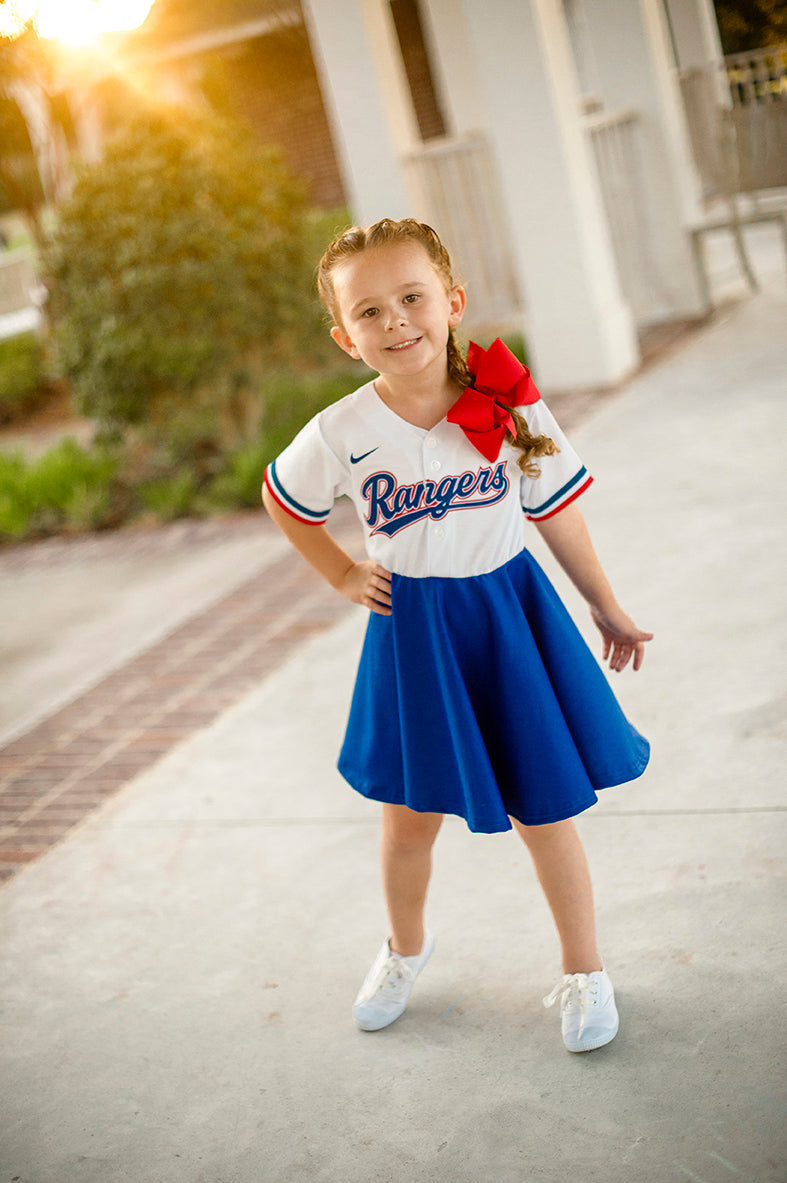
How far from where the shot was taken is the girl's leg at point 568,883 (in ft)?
6.93

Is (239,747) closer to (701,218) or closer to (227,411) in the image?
(227,411)

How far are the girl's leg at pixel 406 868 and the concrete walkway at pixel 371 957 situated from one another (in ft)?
0.52

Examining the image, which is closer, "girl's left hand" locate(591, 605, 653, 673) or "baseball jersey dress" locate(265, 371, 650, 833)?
"baseball jersey dress" locate(265, 371, 650, 833)

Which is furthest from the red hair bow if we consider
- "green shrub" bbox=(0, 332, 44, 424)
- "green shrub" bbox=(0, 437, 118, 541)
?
"green shrub" bbox=(0, 332, 44, 424)

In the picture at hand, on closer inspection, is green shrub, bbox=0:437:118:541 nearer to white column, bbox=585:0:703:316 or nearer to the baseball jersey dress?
white column, bbox=585:0:703:316

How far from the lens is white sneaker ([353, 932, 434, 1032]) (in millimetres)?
2334

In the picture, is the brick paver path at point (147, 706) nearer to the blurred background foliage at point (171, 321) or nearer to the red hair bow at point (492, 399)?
the blurred background foliage at point (171, 321)

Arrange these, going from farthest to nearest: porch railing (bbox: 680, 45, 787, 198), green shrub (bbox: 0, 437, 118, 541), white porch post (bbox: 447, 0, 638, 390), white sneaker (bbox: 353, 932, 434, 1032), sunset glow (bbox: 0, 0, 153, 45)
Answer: sunset glow (bbox: 0, 0, 153, 45)
porch railing (bbox: 680, 45, 787, 198)
green shrub (bbox: 0, 437, 118, 541)
white porch post (bbox: 447, 0, 638, 390)
white sneaker (bbox: 353, 932, 434, 1032)

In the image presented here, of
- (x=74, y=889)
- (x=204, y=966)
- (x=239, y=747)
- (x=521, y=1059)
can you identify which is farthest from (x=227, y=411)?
(x=521, y=1059)

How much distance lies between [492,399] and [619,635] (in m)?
0.52

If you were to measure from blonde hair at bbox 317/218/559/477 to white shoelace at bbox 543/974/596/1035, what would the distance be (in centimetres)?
94

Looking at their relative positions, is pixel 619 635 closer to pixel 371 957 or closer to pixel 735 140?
pixel 371 957

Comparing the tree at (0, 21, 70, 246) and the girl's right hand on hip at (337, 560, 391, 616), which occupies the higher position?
the tree at (0, 21, 70, 246)

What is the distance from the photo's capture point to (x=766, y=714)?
3.13 meters
